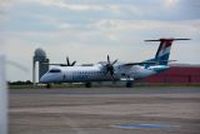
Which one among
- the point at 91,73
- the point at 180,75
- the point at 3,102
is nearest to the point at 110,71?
the point at 91,73

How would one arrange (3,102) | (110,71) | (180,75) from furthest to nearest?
(180,75) < (110,71) < (3,102)

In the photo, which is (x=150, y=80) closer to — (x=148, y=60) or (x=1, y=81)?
(x=148, y=60)

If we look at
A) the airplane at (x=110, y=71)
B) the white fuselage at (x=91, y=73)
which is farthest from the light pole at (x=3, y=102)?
the white fuselage at (x=91, y=73)

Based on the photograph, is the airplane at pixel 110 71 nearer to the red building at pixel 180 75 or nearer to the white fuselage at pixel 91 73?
the white fuselage at pixel 91 73

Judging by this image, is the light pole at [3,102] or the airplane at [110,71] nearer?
the light pole at [3,102]

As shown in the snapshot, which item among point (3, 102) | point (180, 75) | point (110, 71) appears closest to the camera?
point (3, 102)

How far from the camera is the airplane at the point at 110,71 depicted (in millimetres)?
89188

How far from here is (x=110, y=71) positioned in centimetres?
9162

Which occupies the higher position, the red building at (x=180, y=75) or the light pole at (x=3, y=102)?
the red building at (x=180, y=75)

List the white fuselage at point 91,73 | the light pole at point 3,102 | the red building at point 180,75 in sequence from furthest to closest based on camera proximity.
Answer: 1. the red building at point 180,75
2. the white fuselage at point 91,73
3. the light pole at point 3,102

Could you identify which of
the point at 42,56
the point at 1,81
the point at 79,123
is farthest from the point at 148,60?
the point at 1,81

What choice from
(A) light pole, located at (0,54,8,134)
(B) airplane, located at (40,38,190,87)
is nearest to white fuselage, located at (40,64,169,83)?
(B) airplane, located at (40,38,190,87)

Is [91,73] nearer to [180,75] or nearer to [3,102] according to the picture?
[180,75]

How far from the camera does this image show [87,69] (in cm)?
9212
